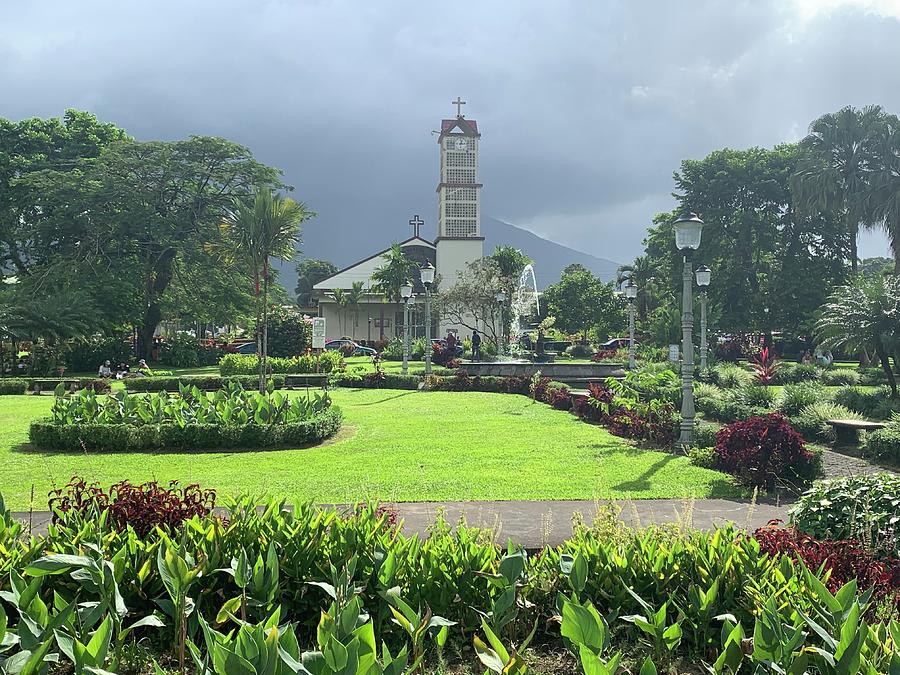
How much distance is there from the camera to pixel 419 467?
381 inches

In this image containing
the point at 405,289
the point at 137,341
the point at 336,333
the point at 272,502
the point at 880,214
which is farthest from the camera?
the point at 336,333

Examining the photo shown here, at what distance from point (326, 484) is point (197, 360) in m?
31.0

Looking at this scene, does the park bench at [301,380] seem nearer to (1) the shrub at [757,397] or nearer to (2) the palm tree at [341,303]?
(1) the shrub at [757,397]

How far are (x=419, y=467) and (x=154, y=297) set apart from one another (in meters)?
32.5

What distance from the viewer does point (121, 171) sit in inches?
1446

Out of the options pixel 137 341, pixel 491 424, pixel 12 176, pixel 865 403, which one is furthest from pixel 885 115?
pixel 12 176

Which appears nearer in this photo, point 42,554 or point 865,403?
point 42,554

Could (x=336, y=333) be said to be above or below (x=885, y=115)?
below

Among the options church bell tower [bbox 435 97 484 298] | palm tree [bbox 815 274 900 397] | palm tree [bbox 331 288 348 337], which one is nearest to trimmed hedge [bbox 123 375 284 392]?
palm tree [bbox 815 274 900 397]

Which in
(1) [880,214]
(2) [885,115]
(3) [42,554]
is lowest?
(3) [42,554]

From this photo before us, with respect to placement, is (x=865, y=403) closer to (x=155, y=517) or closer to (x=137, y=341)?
(x=155, y=517)

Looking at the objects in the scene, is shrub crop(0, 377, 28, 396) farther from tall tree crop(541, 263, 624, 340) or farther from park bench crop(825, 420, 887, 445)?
tall tree crop(541, 263, 624, 340)

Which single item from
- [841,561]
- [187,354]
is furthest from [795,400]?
[187,354]

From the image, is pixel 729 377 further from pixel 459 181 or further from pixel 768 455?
pixel 459 181
